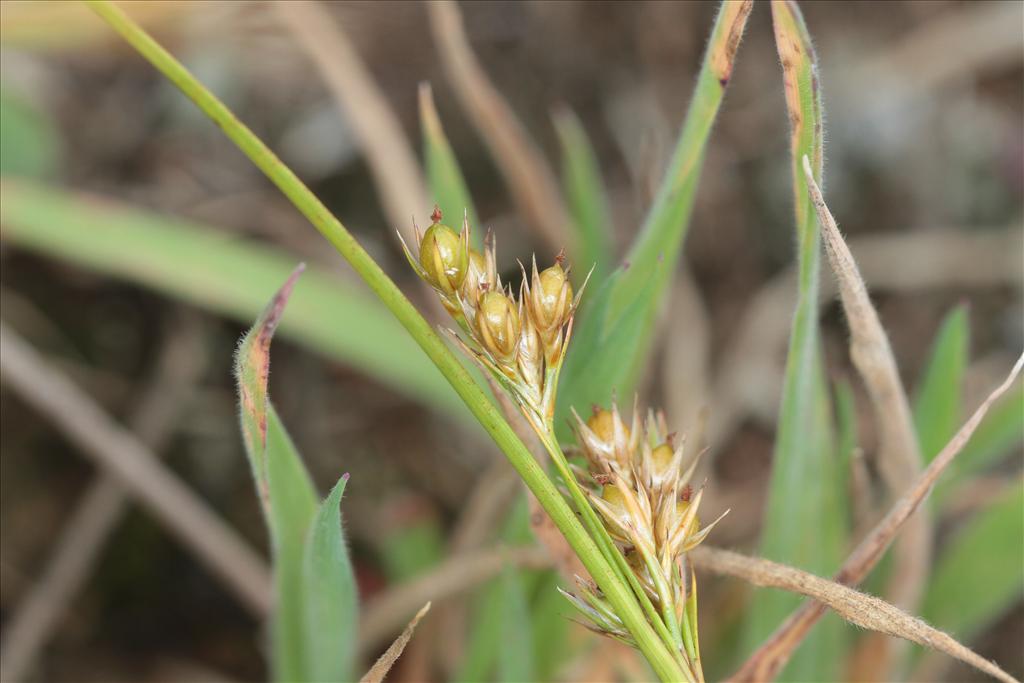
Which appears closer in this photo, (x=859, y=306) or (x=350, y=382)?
(x=859, y=306)

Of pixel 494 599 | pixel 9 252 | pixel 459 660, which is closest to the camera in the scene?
pixel 494 599

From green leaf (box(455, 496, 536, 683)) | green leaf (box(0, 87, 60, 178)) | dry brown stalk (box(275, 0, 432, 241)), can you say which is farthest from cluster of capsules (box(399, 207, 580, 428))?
green leaf (box(0, 87, 60, 178))

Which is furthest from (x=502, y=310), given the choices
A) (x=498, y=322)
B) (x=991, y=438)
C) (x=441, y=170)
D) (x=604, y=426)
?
(x=991, y=438)

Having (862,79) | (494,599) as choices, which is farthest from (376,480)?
(862,79)

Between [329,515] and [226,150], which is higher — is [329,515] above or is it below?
below

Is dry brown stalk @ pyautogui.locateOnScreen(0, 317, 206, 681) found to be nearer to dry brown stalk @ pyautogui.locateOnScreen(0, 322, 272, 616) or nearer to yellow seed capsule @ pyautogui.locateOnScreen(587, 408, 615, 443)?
dry brown stalk @ pyautogui.locateOnScreen(0, 322, 272, 616)

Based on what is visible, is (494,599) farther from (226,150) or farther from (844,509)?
(226,150)

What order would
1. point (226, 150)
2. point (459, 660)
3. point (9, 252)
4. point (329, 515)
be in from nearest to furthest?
point (329, 515) < point (459, 660) < point (9, 252) < point (226, 150)

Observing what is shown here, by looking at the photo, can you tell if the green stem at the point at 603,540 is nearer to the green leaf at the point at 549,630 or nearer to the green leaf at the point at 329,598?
the green leaf at the point at 329,598
